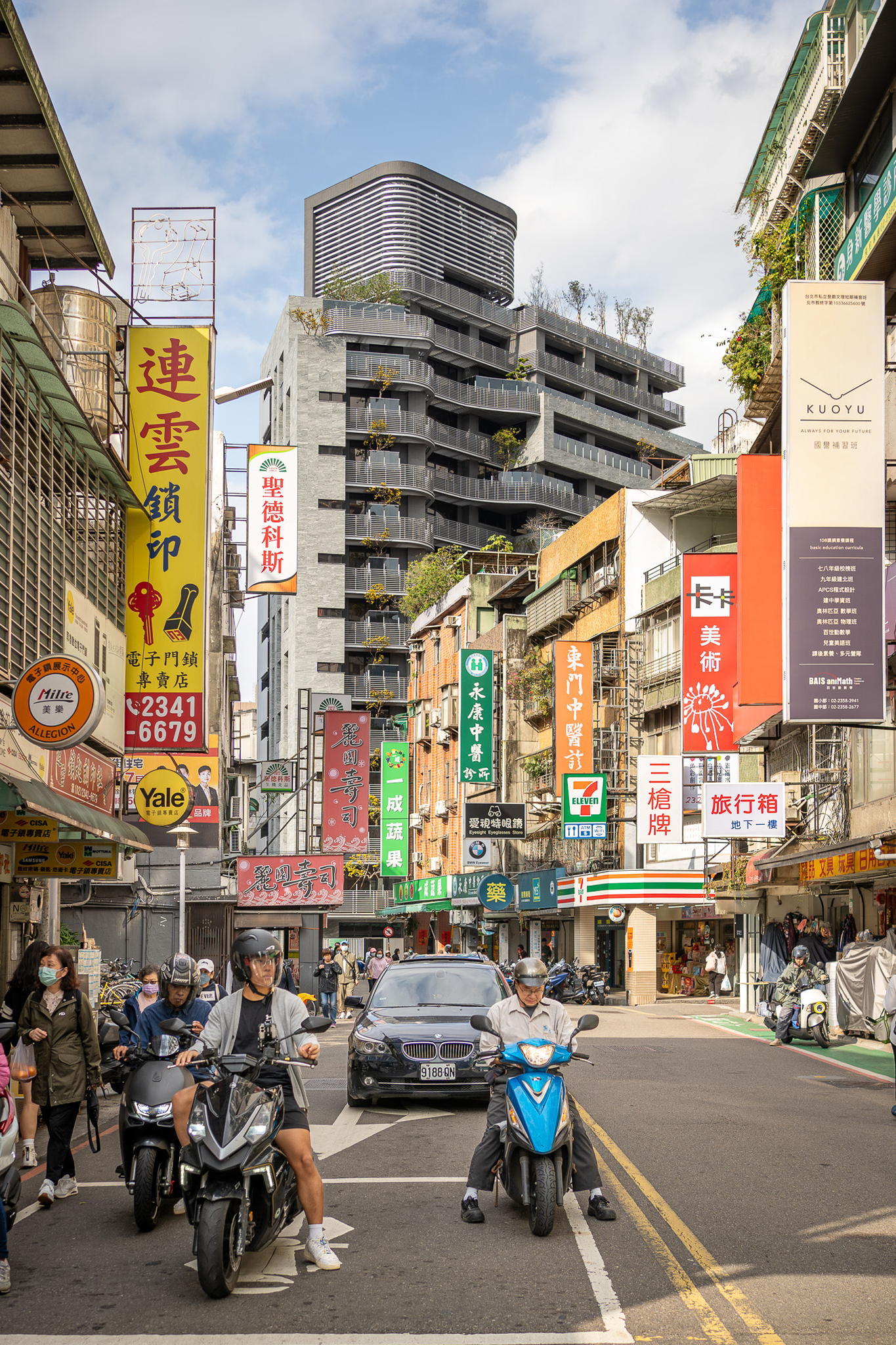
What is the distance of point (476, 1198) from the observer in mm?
8742

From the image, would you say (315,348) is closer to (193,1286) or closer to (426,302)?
(426,302)

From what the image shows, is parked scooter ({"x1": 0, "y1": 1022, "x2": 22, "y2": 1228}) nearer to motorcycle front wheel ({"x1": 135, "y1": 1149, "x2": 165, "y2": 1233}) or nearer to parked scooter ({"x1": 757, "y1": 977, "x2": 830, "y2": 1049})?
motorcycle front wheel ({"x1": 135, "y1": 1149, "x2": 165, "y2": 1233})

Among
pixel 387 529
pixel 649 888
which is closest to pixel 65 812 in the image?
pixel 649 888

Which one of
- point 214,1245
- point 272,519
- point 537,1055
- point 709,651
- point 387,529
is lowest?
point 214,1245

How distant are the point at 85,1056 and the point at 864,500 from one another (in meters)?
13.1

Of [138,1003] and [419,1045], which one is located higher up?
[138,1003]

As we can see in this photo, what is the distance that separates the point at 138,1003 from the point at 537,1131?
440cm

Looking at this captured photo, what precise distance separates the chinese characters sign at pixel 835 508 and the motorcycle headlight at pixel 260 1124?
12976 millimetres

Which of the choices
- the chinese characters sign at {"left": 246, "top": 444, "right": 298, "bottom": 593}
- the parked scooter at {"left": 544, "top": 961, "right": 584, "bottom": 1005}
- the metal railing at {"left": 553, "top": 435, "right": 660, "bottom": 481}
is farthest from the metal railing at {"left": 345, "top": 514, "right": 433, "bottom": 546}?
the chinese characters sign at {"left": 246, "top": 444, "right": 298, "bottom": 593}

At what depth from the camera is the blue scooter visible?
8.25 metres

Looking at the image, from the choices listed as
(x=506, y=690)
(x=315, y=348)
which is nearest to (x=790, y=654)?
(x=506, y=690)

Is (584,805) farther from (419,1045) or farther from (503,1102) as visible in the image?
(503,1102)

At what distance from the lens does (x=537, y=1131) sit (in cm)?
830

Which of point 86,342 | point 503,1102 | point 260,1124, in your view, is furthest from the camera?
point 86,342
